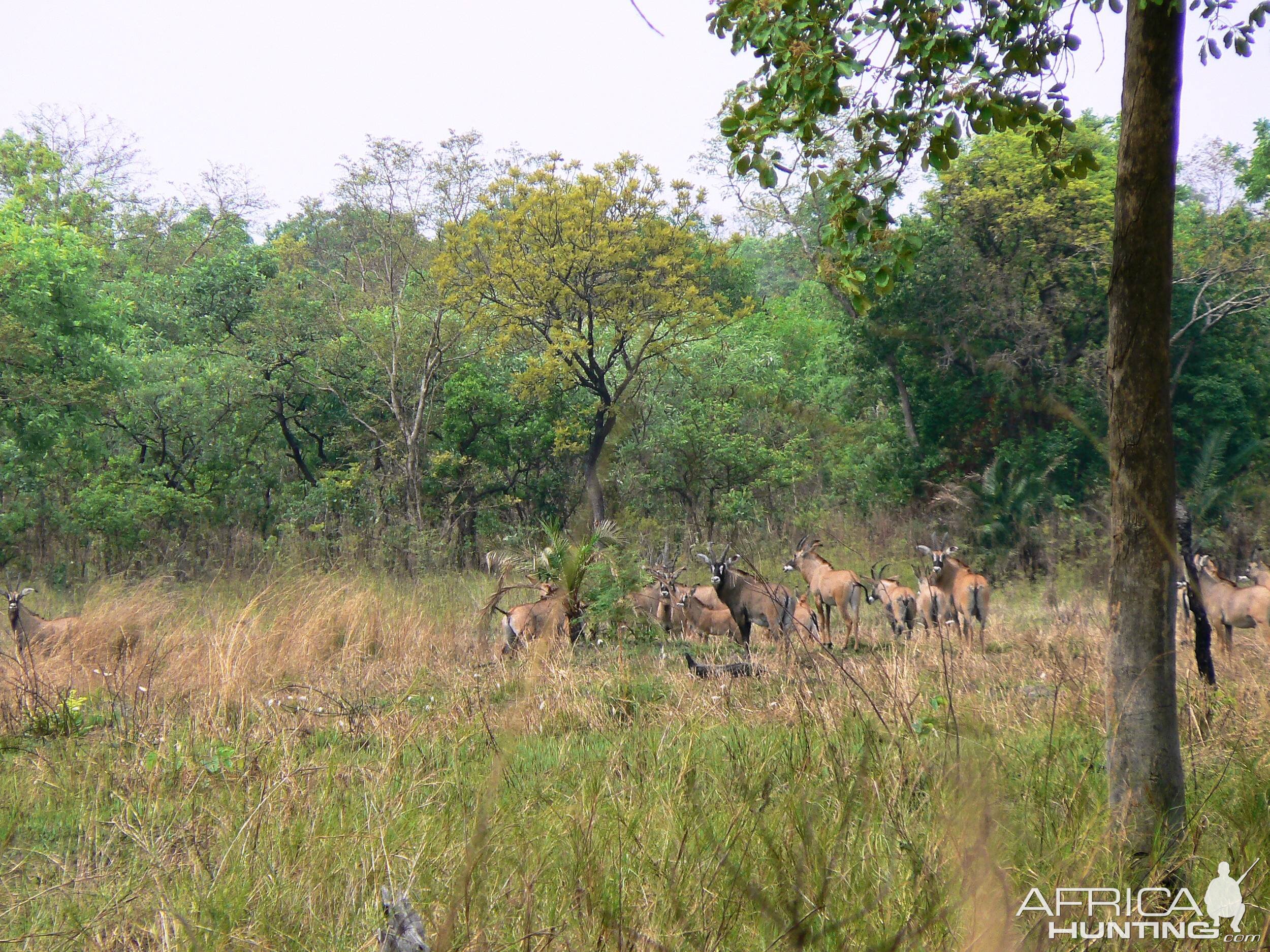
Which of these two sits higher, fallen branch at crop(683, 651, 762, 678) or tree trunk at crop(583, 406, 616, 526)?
tree trunk at crop(583, 406, 616, 526)

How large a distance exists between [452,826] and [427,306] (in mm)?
19230

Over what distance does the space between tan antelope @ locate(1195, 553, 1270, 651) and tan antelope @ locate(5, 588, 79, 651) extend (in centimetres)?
1145

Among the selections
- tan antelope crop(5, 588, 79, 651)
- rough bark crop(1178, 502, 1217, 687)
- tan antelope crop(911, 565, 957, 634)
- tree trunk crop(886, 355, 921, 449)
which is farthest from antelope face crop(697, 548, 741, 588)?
tree trunk crop(886, 355, 921, 449)

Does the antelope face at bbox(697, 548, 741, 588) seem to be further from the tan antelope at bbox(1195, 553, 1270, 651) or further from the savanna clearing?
the tan antelope at bbox(1195, 553, 1270, 651)

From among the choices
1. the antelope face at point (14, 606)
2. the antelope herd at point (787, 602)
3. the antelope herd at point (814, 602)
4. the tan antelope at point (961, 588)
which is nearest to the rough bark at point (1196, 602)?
the antelope herd at point (814, 602)

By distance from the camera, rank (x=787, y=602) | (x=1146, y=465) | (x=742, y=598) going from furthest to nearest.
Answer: (x=742, y=598)
(x=787, y=602)
(x=1146, y=465)

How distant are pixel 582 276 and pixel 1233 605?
15078 mm

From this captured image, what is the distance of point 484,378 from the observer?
22.3m

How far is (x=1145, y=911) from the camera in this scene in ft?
9.21

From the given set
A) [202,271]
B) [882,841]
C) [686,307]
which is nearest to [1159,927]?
[882,841]

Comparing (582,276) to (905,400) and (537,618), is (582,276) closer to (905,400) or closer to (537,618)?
(905,400)

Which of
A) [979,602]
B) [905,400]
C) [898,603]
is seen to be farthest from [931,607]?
[905,400]

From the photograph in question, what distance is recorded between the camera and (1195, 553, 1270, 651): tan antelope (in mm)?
9406

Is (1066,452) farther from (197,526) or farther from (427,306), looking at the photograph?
(197,526)
